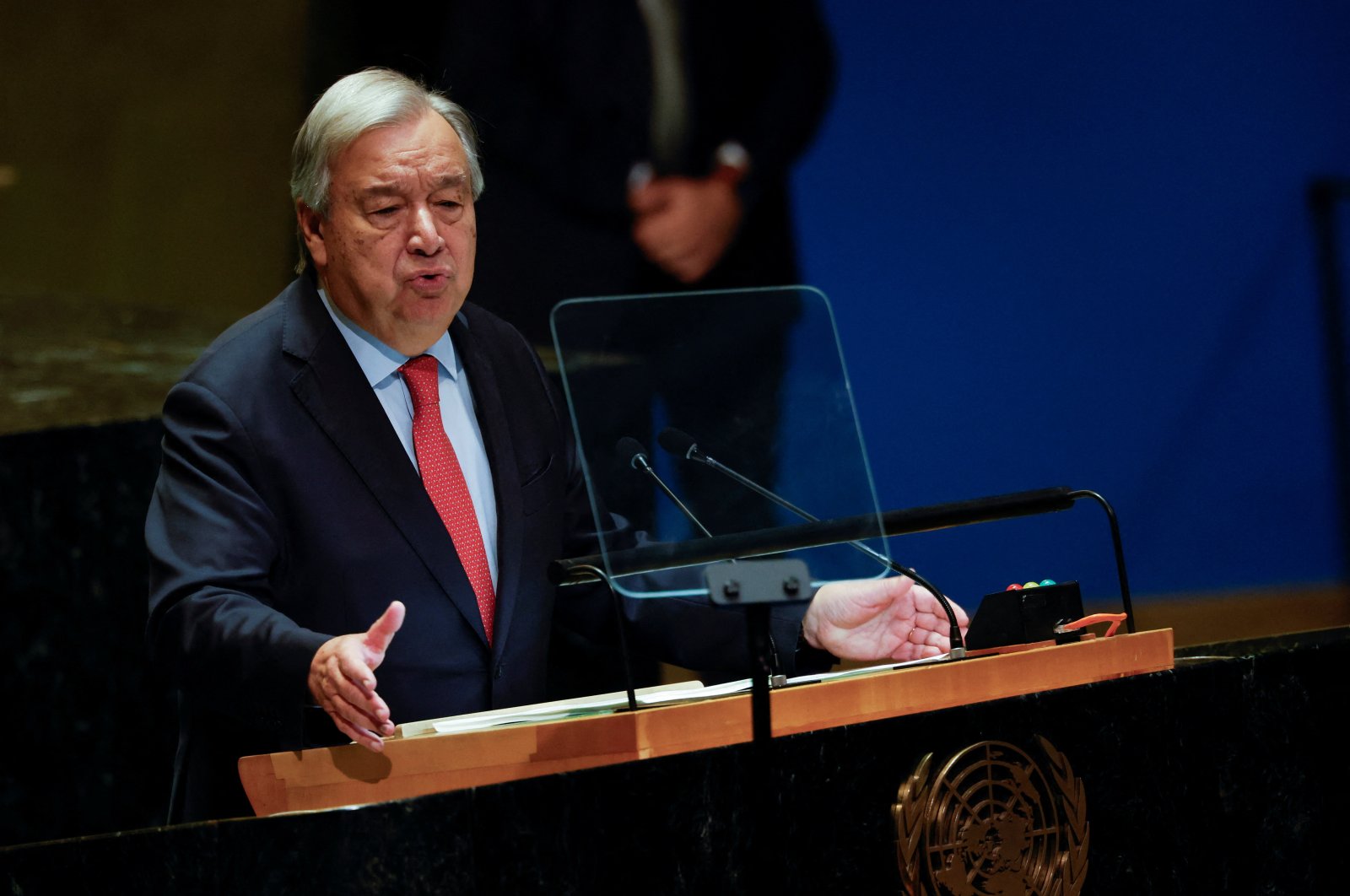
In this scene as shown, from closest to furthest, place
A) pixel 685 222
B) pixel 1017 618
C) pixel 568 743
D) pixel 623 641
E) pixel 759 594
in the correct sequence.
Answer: pixel 759 594
pixel 568 743
pixel 623 641
pixel 1017 618
pixel 685 222

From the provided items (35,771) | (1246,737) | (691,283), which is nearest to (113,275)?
(35,771)

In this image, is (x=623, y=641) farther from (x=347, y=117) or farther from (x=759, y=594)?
(x=347, y=117)

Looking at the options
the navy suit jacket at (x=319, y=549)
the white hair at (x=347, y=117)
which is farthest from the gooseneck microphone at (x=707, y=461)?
the white hair at (x=347, y=117)

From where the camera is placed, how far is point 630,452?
1.52 metres

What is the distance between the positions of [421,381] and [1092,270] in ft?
8.21

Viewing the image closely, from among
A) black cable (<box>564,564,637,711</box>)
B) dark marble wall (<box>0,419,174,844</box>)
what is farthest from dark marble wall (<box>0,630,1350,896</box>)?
dark marble wall (<box>0,419,174,844</box>)

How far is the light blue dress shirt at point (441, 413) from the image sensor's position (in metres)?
2.02

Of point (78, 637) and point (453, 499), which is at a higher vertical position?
point (453, 499)

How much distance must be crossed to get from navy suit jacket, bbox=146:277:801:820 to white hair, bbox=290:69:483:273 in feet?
0.48

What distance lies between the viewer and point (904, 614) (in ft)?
6.07

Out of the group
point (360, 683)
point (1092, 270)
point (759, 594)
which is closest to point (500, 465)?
point (360, 683)

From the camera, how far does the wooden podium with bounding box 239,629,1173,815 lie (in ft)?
4.39

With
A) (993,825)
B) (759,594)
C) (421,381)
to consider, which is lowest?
(993,825)

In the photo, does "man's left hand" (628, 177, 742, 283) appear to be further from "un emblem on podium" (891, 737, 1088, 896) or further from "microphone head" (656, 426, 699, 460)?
"un emblem on podium" (891, 737, 1088, 896)
